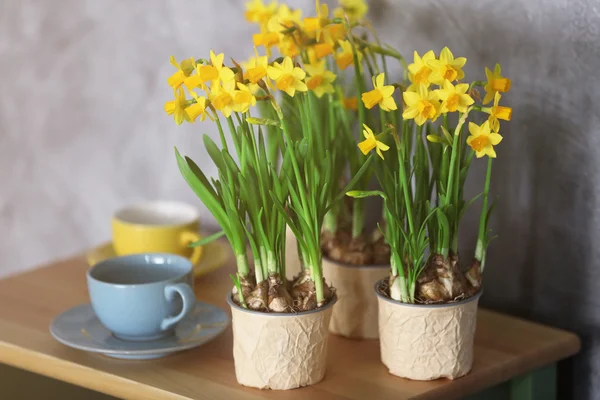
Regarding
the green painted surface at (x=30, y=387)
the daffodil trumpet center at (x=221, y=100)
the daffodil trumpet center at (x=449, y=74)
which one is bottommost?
the green painted surface at (x=30, y=387)

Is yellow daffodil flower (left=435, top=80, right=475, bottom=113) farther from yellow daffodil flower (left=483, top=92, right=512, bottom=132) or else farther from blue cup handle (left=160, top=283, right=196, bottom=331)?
blue cup handle (left=160, top=283, right=196, bottom=331)

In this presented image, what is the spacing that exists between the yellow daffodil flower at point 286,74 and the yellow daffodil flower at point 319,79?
3.9 inches

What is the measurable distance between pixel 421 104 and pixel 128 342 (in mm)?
385

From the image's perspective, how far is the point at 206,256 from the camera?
119 centimetres

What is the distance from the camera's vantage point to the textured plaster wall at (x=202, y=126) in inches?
37.3

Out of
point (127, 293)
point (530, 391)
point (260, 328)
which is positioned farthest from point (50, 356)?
point (530, 391)

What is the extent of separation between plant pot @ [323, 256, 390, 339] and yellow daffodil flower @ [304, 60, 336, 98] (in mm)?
177

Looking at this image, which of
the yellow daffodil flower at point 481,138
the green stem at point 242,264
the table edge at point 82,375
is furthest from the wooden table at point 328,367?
the yellow daffodil flower at point 481,138

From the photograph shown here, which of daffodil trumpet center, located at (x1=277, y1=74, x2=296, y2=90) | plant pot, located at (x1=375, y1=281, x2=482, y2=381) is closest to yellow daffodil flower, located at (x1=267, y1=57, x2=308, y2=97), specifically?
daffodil trumpet center, located at (x1=277, y1=74, x2=296, y2=90)

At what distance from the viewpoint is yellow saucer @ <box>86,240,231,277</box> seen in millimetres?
1137

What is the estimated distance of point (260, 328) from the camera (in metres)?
0.81

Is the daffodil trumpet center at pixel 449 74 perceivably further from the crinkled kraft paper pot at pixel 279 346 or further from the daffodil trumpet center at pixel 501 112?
the crinkled kraft paper pot at pixel 279 346

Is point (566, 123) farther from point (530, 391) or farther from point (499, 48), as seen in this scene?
point (530, 391)

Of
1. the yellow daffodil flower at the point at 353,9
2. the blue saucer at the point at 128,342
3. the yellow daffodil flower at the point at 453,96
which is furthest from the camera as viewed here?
the yellow daffodil flower at the point at 353,9
